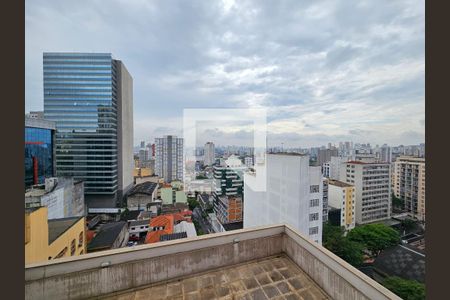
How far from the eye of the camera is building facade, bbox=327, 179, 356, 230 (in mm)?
11523

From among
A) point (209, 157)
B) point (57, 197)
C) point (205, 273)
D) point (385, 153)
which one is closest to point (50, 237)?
point (57, 197)

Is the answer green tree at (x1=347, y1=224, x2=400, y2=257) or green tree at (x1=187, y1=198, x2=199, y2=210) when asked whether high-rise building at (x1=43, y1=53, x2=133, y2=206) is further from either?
green tree at (x1=347, y1=224, x2=400, y2=257)

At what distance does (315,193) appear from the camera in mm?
6062

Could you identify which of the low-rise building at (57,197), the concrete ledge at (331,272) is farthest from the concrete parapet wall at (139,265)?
the low-rise building at (57,197)

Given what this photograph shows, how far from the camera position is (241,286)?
1336 mm

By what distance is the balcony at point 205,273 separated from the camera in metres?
1.16

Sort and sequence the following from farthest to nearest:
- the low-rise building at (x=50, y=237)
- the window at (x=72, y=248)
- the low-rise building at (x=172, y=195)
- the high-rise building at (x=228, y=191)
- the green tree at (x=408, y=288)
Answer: the low-rise building at (x=172, y=195)
the high-rise building at (x=228, y=191)
the window at (x=72, y=248)
the green tree at (x=408, y=288)
the low-rise building at (x=50, y=237)

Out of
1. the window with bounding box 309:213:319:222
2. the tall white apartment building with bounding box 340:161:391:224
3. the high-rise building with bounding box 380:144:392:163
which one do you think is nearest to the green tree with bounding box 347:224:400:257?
the window with bounding box 309:213:319:222

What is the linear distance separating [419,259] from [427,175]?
810 centimetres

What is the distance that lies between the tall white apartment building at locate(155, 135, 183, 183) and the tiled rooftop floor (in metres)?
15.8

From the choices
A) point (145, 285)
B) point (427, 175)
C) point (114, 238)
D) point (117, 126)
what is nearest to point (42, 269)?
point (145, 285)

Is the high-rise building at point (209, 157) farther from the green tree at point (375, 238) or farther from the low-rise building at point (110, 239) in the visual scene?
the green tree at point (375, 238)

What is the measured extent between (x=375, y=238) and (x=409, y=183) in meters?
9.88

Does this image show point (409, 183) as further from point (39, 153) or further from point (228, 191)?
point (39, 153)
